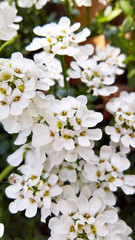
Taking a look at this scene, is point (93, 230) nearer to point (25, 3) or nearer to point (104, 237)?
point (104, 237)

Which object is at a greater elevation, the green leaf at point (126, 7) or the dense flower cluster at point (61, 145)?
the green leaf at point (126, 7)

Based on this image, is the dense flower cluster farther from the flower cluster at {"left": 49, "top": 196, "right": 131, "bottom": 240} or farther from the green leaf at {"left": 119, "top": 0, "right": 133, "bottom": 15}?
the green leaf at {"left": 119, "top": 0, "right": 133, "bottom": 15}

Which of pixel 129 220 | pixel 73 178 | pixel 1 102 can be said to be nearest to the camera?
pixel 1 102

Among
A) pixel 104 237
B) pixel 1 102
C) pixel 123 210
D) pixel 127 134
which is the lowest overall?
pixel 123 210

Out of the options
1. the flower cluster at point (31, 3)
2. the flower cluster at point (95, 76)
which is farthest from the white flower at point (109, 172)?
the flower cluster at point (31, 3)

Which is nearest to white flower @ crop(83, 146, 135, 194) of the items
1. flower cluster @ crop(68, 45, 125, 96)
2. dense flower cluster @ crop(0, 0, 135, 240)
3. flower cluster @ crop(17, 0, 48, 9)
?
dense flower cluster @ crop(0, 0, 135, 240)

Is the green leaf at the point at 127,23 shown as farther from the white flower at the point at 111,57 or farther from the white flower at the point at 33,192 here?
the white flower at the point at 33,192

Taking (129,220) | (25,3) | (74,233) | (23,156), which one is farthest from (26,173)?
(25,3)

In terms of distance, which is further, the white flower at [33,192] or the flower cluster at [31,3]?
the flower cluster at [31,3]
